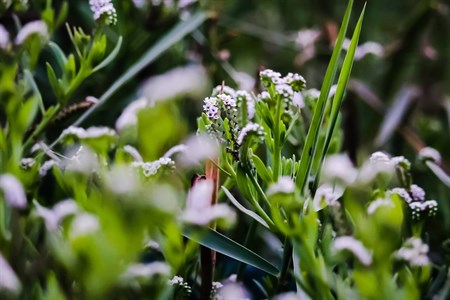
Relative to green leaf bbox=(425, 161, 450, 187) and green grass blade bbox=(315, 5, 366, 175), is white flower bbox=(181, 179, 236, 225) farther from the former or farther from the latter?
green leaf bbox=(425, 161, 450, 187)

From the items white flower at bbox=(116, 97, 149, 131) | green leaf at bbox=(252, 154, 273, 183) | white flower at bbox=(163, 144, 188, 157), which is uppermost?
white flower at bbox=(116, 97, 149, 131)

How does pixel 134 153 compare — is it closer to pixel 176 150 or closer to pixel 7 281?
pixel 176 150

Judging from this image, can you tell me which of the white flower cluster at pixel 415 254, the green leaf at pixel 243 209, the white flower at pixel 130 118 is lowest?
the white flower cluster at pixel 415 254

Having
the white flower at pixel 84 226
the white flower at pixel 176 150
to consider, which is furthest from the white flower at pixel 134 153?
the white flower at pixel 84 226

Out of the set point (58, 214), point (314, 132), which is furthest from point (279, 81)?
point (58, 214)

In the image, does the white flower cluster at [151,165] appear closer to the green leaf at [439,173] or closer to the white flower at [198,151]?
the white flower at [198,151]

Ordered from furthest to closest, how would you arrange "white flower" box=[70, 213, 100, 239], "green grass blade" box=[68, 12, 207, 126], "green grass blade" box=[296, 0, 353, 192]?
1. "green grass blade" box=[68, 12, 207, 126]
2. "green grass blade" box=[296, 0, 353, 192]
3. "white flower" box=[70, 213, 100, 239]

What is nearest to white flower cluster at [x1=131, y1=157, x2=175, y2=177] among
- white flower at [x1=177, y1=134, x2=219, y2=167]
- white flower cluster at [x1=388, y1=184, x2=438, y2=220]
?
white flower at [x1=177, y1=134, x2=219, y2=167]
